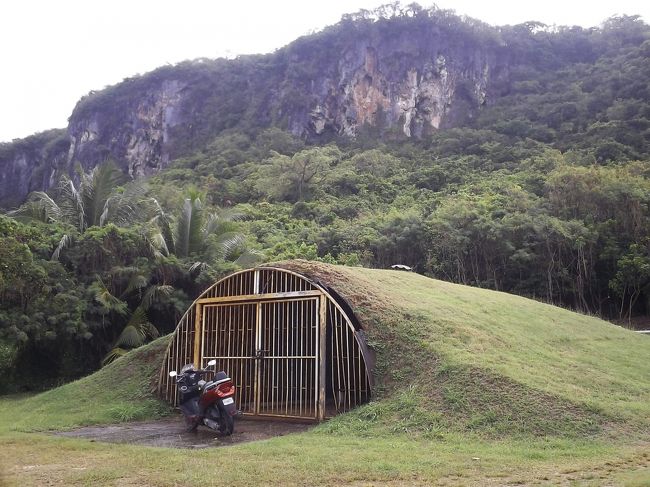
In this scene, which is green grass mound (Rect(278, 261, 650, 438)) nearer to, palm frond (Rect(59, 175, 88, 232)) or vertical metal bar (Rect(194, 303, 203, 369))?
vertical metal bar (Rect(194, 303, 203, 369))

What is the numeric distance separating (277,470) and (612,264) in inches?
945

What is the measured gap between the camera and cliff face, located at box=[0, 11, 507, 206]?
56.9 m

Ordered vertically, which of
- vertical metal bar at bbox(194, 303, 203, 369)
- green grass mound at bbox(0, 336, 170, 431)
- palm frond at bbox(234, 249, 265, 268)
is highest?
palm frond at bbox(234, 249, 265, 268)

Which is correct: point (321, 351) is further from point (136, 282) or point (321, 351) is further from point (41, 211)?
point (41, 211)

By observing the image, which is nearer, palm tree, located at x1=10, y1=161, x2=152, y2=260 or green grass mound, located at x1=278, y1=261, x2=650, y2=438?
green grass mound, located at x1=278, y1=261, x2=650, y2=438

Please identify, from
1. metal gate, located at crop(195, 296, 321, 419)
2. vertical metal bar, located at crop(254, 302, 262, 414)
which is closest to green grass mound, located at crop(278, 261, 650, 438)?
metal gate, located at crop(195, 296, 321, 419)

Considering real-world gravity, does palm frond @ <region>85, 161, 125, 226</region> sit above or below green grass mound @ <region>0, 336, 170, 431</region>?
above

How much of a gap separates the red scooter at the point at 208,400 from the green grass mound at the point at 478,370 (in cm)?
170

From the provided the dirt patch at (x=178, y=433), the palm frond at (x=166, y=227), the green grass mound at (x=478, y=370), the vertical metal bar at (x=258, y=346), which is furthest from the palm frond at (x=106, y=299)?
the green grass mound at (x=478, y=370)

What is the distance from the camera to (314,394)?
Answer: 10.4 meters

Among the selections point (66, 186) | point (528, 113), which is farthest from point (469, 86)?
point (66, 186)

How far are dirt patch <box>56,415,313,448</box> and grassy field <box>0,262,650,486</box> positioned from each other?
2.03 ft

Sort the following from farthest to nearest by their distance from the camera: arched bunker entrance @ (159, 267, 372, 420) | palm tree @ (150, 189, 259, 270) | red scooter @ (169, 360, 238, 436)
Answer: palm tree @ (150, 189, 259, 270) → arched bunker entrance @ (159, 267, 372, 420) → red scooter @ (169, 360, 238, 436)

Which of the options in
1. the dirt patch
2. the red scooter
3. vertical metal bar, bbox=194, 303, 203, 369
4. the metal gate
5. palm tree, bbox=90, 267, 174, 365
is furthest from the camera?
palm tree, bbox=90, 267, 174, 365
